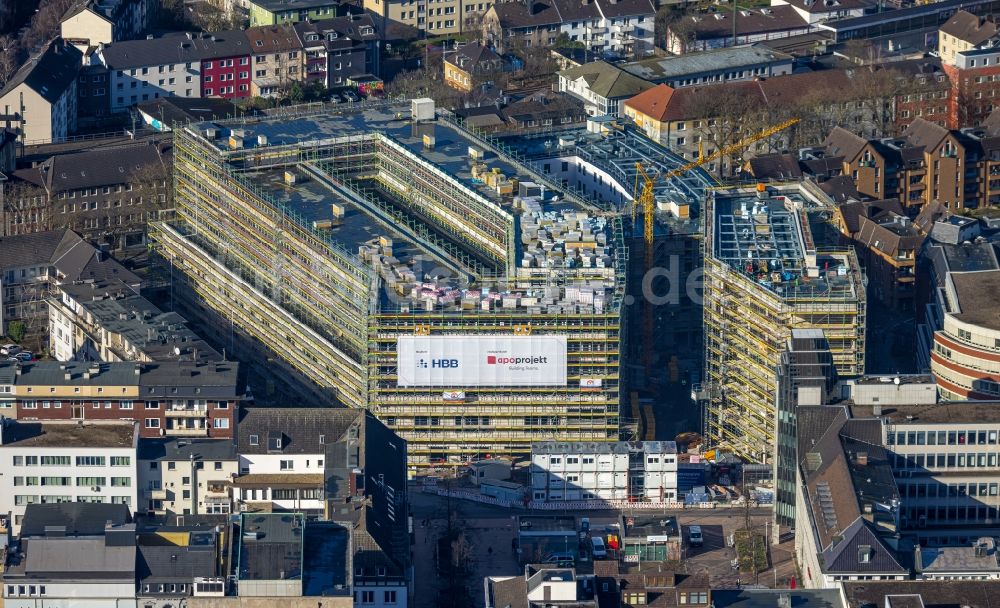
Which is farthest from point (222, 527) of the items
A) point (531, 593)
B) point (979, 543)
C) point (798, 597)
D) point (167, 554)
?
point (979, 543)

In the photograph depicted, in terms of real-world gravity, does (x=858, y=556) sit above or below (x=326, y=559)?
above

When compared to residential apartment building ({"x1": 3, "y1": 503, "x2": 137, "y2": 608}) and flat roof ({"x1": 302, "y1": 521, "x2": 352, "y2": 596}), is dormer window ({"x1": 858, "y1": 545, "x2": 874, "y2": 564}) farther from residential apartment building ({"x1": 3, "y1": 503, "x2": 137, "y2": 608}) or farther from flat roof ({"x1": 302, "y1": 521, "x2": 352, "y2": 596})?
residential apartment building ({"x1": 3, "y1": 503, "x2": 137, "y2": 608})

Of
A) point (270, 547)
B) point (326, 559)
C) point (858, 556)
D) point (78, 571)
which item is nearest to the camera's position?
point (78, 571)

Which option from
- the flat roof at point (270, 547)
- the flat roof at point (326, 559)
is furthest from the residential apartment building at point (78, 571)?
the flat roof at point (326, 559)

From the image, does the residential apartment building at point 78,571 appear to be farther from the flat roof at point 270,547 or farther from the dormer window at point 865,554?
the dormer window at point 865,554

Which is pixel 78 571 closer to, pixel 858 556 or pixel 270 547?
pixel 270 547

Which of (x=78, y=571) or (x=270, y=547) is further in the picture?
(x=270, y=547)

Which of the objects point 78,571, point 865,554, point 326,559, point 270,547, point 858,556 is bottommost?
point 78,571

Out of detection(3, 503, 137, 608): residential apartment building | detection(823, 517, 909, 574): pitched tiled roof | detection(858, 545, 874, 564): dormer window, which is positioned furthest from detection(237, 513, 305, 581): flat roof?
detection(858, 545, 874, 564): dormer window

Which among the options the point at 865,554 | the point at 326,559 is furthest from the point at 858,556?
the point at 326,559

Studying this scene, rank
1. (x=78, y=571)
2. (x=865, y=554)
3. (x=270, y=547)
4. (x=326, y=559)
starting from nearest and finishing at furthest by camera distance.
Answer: (x=78, y=571) → (x=270, y=547) → (x=865, y=554) → (x=326, y=559)
